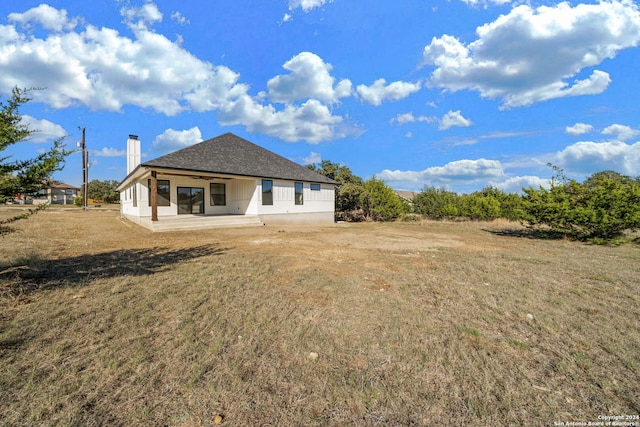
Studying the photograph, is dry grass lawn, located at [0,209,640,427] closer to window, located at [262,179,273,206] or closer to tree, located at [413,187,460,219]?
window, located at [262,179,273,206]

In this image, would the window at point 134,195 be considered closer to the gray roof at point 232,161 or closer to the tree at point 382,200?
the gray roof at point 232,161

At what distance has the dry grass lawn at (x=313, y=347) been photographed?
1.82m

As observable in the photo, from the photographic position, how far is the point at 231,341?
2.62 meters

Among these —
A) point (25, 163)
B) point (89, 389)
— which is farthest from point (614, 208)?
point (25, 163)

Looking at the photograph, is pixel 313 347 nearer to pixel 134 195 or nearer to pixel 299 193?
pixel 299 193

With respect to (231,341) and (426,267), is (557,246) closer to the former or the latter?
(426,267)

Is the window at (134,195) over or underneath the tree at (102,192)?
underneath

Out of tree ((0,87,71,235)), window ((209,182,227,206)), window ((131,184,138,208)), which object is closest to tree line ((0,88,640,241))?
tree ((0,87,71,235))

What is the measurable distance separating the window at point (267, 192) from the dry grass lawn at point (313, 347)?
11.4 m

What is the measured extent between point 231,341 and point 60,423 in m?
1.20

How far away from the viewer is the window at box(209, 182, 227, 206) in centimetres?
1786

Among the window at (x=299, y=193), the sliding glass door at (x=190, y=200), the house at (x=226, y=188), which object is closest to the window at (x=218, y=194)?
the house at (x=226, y=188)

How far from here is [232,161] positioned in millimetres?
16250

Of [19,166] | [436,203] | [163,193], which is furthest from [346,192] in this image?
[19,166]
